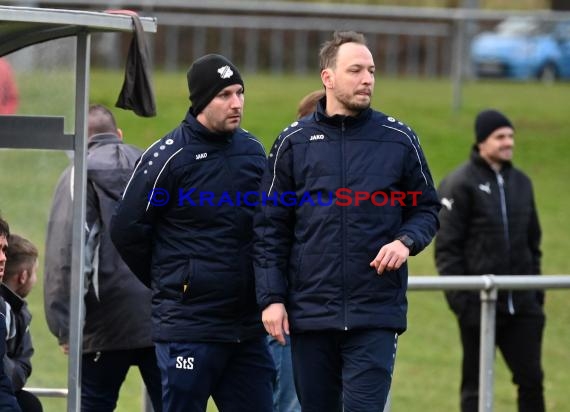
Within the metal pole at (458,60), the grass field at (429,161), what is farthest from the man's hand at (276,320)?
the metal pole at (458,60)

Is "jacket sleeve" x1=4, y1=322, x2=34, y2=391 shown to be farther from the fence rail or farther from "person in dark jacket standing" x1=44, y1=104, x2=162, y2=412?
the fence rail

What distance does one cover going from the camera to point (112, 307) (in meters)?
7.00

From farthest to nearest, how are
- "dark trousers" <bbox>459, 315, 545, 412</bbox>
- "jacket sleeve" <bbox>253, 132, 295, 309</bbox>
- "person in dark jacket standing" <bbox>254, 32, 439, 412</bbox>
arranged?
"dark trousers" <bbox>459, 315, 545, 412</bbox> < "jacket sleeve" <bbox>253, 132, 295, 309</bbox> < "person in dark jacket standing" <bbox>254, 32, 439, 412</bbox>

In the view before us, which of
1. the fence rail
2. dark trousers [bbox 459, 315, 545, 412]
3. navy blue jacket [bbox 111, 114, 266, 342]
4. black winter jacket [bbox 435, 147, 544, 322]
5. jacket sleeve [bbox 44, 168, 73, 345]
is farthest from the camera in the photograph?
black winter jacket [bbox 435, 147, 544, 322]

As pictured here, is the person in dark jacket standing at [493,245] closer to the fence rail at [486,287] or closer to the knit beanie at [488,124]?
the knit beanie at [488,124]

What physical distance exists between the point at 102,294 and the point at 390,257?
1.83 metres

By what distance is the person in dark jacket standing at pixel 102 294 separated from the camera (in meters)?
6.84

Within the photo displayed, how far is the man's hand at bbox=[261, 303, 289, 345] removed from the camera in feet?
19.4

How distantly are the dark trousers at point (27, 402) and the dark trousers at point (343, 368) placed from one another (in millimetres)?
1342

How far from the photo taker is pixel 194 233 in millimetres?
6309

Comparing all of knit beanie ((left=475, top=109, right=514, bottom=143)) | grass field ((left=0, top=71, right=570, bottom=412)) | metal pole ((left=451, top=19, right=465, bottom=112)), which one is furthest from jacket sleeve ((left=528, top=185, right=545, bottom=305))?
metal pole ((left=451, top=19, right=465, bottom=112))

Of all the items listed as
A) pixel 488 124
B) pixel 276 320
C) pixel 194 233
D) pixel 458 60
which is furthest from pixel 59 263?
pixel 458 60

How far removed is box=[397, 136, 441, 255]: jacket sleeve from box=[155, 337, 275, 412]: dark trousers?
3.18 ft

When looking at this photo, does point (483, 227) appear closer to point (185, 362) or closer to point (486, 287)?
point (486, 287)
